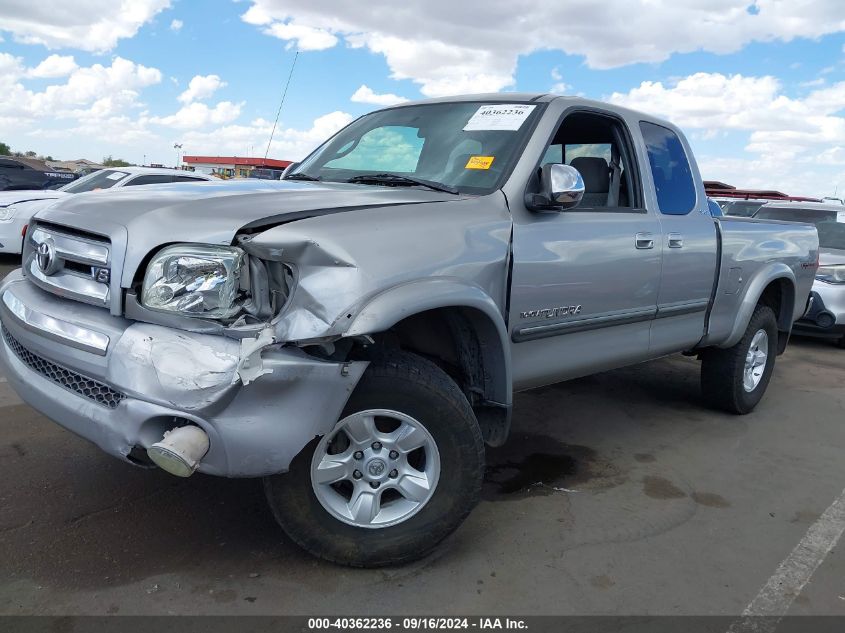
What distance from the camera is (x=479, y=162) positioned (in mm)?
3365

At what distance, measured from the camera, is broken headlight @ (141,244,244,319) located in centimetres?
237

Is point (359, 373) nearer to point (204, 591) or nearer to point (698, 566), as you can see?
point (204, 591)

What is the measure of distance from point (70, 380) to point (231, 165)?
33.7 ft

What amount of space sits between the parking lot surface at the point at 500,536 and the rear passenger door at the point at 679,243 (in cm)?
78

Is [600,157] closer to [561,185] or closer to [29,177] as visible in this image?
[561,185]

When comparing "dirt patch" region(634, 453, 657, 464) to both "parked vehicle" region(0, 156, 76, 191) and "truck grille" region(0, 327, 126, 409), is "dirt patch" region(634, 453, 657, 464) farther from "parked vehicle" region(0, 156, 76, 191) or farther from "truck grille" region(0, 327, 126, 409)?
"parked vehicle" region(0, 156, 76, 191)

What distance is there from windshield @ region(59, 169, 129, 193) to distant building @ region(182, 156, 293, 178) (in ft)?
4.82

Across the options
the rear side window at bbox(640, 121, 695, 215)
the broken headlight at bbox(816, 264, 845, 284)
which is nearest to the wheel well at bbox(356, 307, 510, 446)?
the rear side window at bbox(640, 121, 695, 215)

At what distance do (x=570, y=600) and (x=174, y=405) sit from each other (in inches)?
63.1

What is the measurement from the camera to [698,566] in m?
2.99

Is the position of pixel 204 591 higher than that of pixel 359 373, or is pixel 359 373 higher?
pixel 359 373

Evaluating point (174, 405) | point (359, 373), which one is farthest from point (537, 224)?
point (174, 405)

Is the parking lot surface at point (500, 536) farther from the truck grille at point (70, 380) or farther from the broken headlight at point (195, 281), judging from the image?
the broken headlight at point (195, 281)

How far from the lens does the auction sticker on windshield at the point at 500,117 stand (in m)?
3.50
